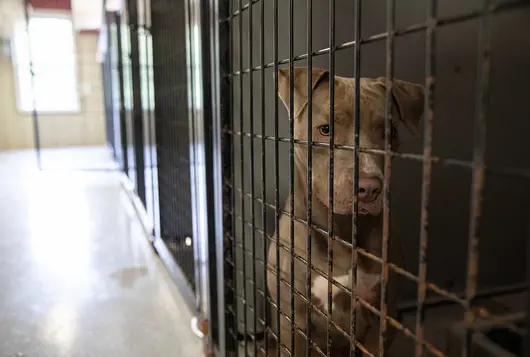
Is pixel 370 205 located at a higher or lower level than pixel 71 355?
higher

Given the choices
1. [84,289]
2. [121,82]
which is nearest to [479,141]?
[84,289]

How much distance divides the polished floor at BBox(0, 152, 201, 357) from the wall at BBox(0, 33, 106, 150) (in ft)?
20.8

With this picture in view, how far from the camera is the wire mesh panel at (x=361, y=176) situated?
2.91ft

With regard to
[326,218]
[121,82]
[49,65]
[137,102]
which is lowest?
[326,218]

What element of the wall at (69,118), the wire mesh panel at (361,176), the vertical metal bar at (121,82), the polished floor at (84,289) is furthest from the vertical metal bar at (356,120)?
the wall at (69,118)

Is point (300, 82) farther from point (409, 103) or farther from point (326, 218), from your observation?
point (326, 218)

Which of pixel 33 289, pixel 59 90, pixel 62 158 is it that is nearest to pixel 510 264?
pixel 33 289

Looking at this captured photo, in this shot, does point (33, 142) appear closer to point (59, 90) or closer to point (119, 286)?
point (59, 90)

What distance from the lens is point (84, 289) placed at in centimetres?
241

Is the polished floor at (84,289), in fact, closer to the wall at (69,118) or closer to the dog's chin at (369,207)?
the dog's chin at (369,207)

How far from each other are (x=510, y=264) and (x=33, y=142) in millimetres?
10289

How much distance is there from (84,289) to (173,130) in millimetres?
902

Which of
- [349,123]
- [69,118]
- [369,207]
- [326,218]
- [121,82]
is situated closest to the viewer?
[369,207]

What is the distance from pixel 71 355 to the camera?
177cm
